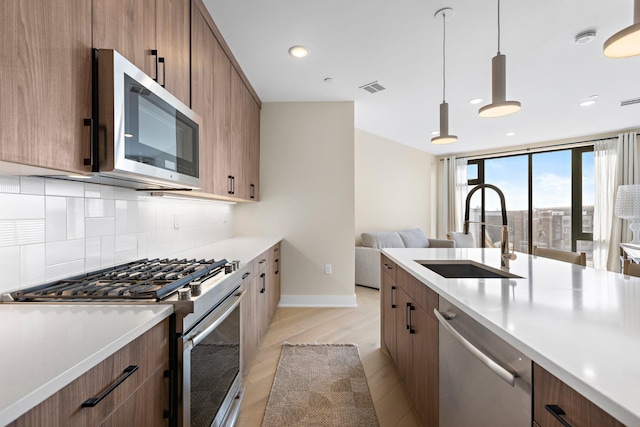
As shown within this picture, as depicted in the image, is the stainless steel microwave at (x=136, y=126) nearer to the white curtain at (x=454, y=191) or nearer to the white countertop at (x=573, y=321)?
the white countertop at (x=573, y=321)

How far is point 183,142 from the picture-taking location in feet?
4.99

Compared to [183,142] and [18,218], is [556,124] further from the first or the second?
[18,218]

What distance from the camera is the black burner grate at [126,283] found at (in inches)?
38.9

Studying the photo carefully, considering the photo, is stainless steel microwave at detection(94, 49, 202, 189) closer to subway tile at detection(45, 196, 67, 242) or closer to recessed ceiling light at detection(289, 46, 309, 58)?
subway tile at detection(45, 196, 67, 242)

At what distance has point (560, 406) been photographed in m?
0.62

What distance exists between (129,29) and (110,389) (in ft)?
4.28

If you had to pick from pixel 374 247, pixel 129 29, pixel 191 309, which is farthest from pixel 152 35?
pixel 374 247

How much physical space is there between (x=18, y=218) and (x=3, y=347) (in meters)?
0.64

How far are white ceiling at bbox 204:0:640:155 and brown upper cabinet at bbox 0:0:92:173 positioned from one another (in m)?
1.32

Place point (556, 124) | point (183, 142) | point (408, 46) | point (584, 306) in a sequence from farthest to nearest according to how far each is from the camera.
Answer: point (556, 124) < point (408, 46) < point (183, 142) < point (584, 306)

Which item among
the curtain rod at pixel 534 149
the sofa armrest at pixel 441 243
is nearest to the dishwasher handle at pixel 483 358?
the sofa armrest at pixel 441 243

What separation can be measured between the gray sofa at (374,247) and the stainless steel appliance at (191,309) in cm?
309

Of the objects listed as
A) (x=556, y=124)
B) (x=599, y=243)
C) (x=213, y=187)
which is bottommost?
(x=599, y=243)

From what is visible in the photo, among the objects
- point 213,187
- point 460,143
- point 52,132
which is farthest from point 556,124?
point 52,132
